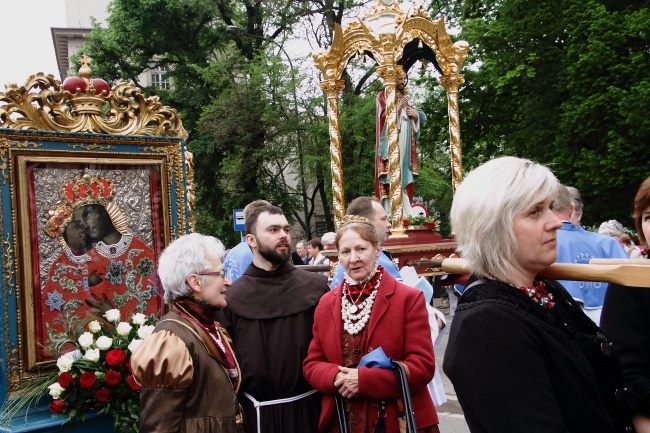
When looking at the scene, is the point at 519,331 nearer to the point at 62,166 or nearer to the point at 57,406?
the point at 57,406

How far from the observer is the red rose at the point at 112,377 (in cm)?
381

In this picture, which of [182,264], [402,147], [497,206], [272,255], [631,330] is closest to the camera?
[497,206]

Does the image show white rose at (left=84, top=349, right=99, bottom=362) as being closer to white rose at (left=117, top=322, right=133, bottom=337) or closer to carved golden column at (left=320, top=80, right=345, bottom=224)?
white rose at (left=117, top=322, right=133, bottom=337)

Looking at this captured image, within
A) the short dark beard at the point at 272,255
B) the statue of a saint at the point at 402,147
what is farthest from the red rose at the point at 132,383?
the statue of a saint at the point at 402,147

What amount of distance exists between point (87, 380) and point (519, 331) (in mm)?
2749

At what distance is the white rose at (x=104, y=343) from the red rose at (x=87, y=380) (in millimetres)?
169

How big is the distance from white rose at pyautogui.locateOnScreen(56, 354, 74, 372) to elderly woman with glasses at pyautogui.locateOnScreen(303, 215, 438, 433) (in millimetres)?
1325

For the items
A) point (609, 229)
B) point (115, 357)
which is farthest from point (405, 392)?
point (609, 229)

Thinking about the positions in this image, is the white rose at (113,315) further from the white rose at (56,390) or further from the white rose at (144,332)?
the white rose at (56,390)

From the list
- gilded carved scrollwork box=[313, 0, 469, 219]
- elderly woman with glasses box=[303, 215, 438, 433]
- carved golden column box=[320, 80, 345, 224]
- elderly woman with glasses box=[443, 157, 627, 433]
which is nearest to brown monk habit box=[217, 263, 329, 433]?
elderly woman with glasses box=[303, 215, 438, 433]

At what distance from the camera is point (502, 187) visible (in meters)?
2.05

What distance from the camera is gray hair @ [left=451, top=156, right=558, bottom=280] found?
203 cm

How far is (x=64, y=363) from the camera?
3809mm

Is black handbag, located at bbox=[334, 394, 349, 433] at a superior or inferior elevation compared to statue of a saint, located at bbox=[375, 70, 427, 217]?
inferior
